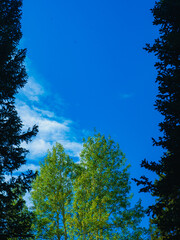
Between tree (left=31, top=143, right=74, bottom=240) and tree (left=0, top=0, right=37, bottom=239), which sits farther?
tree (left=31, top=143, right=74, bottom=240)

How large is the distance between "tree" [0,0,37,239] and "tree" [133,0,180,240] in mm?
5123

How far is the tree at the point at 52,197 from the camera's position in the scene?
14898 mm

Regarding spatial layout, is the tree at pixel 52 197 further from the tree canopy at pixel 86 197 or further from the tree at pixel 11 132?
the tree at pixel 11 132

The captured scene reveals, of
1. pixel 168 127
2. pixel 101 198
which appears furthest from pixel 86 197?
pixel 168 127

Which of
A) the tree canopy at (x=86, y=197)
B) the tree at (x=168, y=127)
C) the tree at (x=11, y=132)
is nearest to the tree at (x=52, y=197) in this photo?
the tree canopy at (x=86, y=197)

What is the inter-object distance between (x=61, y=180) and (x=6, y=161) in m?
8.25

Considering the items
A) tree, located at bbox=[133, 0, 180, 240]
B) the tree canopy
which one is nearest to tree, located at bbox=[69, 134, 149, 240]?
the tree canopy

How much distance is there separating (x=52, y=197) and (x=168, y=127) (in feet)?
36.5

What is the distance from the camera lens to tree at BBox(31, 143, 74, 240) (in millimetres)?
14898

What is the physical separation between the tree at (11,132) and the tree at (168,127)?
5.12m

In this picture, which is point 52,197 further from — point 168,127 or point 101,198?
point 168,127

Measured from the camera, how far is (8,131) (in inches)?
371

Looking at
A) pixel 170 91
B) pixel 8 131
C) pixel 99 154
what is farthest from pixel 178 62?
pixel 99 154

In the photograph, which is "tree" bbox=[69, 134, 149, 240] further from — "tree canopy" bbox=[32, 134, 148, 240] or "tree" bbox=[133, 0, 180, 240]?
"tree" bbox=[133, 0, 180, 240]
